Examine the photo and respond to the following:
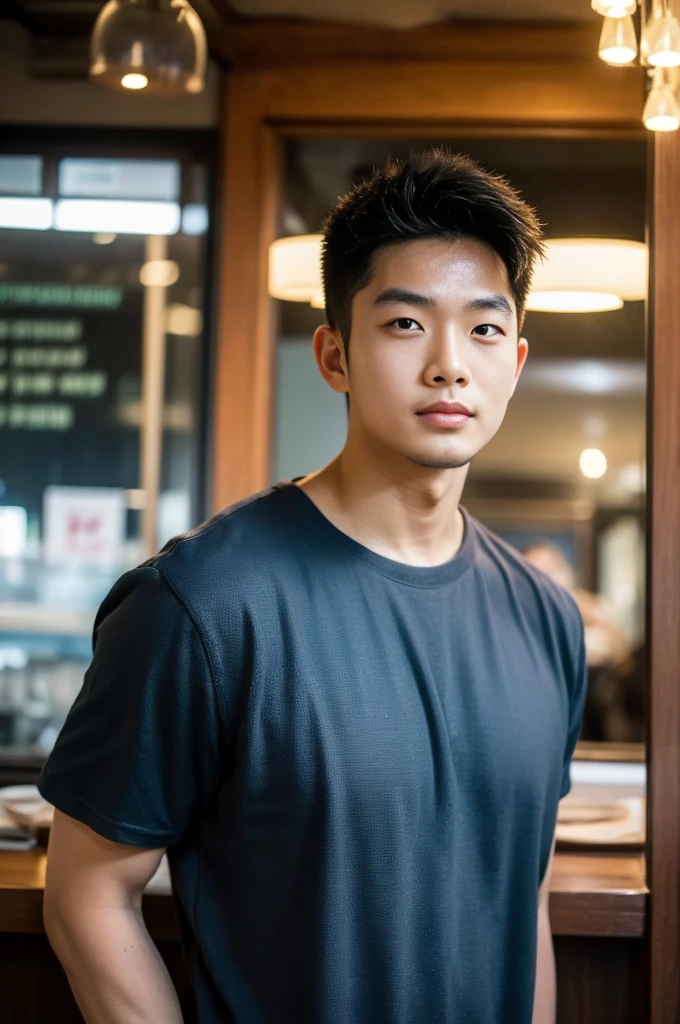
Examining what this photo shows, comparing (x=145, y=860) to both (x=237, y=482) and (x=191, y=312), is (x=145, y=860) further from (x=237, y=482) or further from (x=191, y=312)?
(x=191, y=312)

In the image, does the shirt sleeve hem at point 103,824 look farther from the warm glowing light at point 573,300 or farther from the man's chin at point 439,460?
the warm glowing light at point 573,300

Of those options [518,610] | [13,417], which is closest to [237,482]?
[13,417]

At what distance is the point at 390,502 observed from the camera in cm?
147

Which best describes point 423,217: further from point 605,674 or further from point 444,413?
point 605,674

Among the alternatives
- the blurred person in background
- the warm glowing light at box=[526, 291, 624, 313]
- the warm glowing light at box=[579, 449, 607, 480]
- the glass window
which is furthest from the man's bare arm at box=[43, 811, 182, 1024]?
the warm glowing light at box=[579, 449, 607, 480]

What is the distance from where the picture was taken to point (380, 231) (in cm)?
141

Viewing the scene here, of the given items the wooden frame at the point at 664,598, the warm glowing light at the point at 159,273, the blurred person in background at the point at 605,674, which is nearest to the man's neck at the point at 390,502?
the wooden frame at the point at 664,598

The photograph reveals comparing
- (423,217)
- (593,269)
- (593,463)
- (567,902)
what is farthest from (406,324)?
(593,463)

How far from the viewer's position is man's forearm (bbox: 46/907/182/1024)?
1.35 m

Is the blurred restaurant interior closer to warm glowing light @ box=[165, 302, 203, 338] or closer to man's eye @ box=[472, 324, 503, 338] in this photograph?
warm glowing light @ box=[165, 302, 203, 338]

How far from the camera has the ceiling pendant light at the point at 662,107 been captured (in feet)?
4.99

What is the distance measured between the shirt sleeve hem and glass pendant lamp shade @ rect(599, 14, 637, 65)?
111cm

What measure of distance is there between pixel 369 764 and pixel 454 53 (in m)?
2.01

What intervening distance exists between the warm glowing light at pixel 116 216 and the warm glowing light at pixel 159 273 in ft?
0.28
